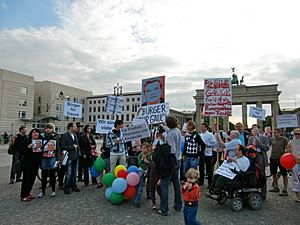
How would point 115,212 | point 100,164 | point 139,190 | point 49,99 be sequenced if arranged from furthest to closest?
point 49,99, point 100,164, point 139,190, point 115,212

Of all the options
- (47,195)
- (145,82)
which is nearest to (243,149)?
(145,82)

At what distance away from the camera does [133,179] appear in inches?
239

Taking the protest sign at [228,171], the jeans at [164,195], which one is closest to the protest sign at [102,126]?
the jeans at [164,195]

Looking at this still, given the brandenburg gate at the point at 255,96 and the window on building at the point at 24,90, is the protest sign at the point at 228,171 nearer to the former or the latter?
the brandenburg gate at the point at 255,96

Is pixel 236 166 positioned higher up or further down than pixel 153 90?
further down

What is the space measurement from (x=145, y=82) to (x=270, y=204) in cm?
518

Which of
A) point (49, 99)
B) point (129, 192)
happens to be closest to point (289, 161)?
point (129, 192)

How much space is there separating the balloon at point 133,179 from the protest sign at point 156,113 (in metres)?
1.75

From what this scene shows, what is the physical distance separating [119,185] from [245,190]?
2979 mm

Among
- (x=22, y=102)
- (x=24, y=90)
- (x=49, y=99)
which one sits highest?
(x=24, y=90)

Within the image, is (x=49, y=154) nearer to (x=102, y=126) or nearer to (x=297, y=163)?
(x=102, y=126)

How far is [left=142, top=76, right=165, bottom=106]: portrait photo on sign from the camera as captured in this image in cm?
820

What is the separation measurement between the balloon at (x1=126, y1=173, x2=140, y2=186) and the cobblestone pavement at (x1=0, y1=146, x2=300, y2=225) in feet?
1.79

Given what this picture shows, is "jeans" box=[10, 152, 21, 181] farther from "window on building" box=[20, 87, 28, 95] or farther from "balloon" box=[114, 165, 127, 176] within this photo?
"window on building" box=[20, 87, 28, 95]
